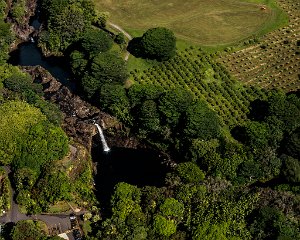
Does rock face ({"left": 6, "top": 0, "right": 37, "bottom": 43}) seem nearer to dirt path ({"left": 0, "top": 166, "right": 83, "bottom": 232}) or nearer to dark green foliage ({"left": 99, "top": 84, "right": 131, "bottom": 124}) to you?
dark green foliage ({"left": 99, "top": 84, "right": 131, "bottom": 124})

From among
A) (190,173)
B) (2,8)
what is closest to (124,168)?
(190,173)

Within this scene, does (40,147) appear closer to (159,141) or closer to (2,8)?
(159,141)

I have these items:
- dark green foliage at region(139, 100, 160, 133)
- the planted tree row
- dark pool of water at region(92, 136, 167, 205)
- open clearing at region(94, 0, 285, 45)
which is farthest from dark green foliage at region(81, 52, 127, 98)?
open clearing at region(94, 0, 285, 45)

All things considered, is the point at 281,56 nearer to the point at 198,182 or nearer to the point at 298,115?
the point at 298,115

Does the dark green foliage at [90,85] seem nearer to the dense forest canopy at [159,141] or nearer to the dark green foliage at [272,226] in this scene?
the dense forest canopy at [159,141]

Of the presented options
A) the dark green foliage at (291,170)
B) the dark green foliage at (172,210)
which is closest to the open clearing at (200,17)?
the dark green foliage at (291,170)

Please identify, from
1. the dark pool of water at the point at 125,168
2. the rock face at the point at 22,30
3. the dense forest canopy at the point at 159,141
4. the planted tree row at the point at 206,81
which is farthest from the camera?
the rock face at the point at 22,30

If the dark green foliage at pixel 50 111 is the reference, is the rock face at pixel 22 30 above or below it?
above
